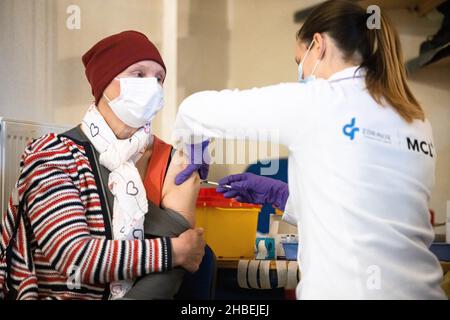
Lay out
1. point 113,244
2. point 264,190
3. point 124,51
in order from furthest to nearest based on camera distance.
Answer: point 264,190, point 124,51, point 113,244

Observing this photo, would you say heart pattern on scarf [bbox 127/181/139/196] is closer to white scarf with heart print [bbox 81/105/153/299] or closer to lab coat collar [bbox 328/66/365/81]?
white scarf with heart print [bbox 81/105/153/299]

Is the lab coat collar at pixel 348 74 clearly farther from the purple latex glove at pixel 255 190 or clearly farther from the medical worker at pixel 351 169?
the purple latex glove at pixel 255 190

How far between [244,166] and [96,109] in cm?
47

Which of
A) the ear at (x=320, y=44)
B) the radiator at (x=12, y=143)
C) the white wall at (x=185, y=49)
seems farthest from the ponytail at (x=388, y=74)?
the radiator at (x=12, y=143)

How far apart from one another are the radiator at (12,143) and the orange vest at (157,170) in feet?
1.03

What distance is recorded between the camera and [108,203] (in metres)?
1.37

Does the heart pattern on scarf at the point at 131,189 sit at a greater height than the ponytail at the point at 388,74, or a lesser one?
lesser

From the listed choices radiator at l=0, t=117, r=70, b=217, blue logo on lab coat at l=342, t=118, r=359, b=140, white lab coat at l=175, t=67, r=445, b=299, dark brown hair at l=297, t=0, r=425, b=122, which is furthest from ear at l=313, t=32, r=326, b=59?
radiator at l=0, t=117, r=70, b=217

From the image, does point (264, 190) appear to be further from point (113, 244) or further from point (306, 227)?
point (113, 244)

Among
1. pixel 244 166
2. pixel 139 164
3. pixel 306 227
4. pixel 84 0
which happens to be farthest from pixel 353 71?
pixel 84 0

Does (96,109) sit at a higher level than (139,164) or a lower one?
higher

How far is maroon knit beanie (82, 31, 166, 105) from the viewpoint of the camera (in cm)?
142

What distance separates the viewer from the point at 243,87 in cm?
163

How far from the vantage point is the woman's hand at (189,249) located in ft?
4.40
